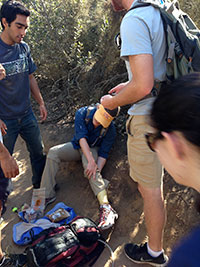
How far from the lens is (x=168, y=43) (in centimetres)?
170

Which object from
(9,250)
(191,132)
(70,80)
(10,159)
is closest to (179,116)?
(191,132)

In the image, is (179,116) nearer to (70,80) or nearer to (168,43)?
(168,43)

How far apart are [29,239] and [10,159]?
113cm

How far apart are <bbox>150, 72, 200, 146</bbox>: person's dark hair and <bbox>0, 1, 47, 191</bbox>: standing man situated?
7.22ft

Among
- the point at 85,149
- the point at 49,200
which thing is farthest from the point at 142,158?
the point at 49,200

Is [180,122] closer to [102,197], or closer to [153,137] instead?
[153,137]

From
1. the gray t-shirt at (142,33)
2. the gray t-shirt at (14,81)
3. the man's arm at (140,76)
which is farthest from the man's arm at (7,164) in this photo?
the gray t-shirt at (142,33)

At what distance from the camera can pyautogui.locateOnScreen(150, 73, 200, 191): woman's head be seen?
29.5 inches

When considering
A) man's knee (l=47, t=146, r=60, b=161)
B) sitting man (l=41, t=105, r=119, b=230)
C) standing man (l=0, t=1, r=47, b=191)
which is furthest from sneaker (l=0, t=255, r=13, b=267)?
man's knee (l=47, t=146, r=60, b=161)

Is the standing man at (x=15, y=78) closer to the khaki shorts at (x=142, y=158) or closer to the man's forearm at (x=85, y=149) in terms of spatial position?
the man's forearm at (x=85, y=149)

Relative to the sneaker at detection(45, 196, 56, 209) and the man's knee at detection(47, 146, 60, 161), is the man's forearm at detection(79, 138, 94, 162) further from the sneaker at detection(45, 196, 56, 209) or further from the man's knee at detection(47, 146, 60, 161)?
the sneaker at detection(45, 196, 56, 209)

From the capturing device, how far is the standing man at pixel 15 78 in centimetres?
277

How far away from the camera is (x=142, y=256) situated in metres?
2.21

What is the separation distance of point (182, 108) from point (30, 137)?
272cm
